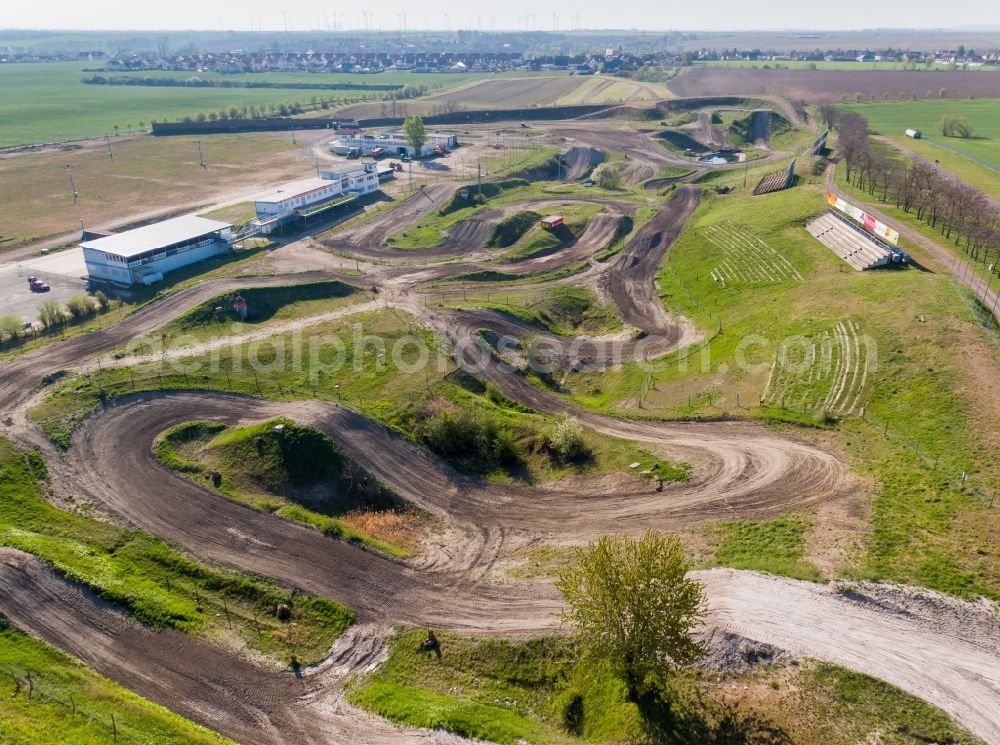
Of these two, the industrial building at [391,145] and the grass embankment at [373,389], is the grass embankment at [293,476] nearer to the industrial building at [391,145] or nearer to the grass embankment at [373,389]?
the grass embankment at [373,389]

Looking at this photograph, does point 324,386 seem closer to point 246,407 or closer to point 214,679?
point 246,407

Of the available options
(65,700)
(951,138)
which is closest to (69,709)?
(65,700)

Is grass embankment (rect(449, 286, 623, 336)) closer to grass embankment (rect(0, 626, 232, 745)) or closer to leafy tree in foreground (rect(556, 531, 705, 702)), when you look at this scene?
leafy tree in foreground (rect(556, 531, 705, 702))

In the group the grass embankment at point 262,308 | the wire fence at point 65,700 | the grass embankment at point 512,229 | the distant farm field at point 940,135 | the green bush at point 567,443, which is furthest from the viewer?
the distant farm field at point 940,135

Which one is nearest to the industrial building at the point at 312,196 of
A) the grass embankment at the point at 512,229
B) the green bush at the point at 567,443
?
the grass embankment at the point at 512,229

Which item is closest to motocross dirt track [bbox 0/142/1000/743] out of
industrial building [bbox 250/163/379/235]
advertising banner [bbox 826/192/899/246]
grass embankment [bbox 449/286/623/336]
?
grass embankment [bbox 449/286/623/336]

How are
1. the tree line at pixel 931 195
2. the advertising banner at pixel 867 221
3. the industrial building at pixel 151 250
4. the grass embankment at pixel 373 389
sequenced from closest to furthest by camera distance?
the grass embankment at pixel 373 389, the advertising banner at pixel 867 221, the tree line at pixel 931 195, the industrial building at pixel 151 250
